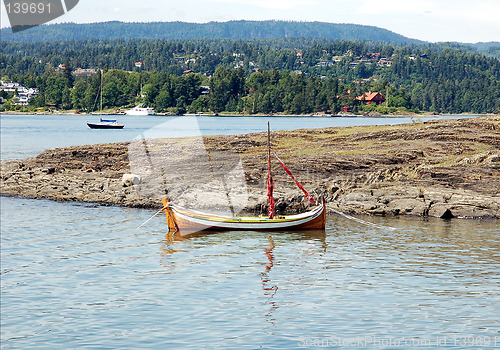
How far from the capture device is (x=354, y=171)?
45.5m

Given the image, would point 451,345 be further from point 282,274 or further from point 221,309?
point 282,274

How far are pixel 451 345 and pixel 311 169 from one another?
2789 centimetres

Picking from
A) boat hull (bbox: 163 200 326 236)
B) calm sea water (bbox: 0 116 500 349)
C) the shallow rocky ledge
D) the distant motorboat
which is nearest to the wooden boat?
boat hull (bbox: 163 200 326 236)

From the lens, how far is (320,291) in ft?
79.0

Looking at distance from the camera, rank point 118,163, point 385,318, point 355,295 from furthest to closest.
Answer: point 118,163 → point 355,295 → point 385,318

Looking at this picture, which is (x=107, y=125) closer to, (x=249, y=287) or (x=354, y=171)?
(x=354, y=171)

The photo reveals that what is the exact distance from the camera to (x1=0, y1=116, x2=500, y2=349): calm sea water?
1944cm

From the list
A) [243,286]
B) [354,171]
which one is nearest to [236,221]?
[243,286]

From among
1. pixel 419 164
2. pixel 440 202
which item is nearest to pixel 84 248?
pixel 440 202

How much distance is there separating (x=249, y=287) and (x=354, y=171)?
73.8 feet

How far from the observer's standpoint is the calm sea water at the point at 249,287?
19.4 metres

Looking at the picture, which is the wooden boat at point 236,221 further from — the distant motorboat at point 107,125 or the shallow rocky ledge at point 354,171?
the distant motorboat at point 107,125

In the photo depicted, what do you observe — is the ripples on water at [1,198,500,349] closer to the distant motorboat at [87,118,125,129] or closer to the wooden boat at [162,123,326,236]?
the wooden boat at [162,123,326,236]

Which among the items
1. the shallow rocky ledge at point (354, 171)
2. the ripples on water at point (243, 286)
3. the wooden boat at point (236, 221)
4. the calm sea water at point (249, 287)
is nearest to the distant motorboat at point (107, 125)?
the shallow rocky ledge at point (354, 171)
